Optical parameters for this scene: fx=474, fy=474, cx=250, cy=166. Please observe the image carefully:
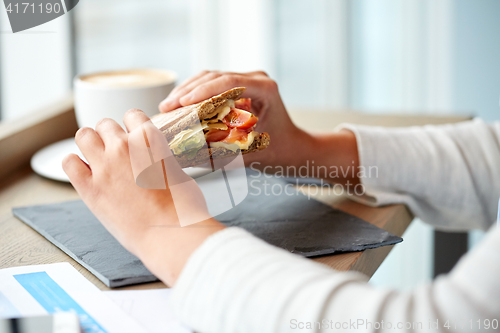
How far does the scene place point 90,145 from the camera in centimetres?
49

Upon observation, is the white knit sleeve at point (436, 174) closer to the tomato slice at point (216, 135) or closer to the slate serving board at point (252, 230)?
the slate serving board at point (252, 230)

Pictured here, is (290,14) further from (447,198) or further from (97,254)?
(97,254)

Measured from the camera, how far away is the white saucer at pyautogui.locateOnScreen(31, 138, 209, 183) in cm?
76

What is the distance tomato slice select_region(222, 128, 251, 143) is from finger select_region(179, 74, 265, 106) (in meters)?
0.06

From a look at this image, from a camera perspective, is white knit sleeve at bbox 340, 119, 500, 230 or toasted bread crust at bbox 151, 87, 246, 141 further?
white knit sleeve at bbox 340, 119, 500, 230

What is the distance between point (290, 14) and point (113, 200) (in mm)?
1738

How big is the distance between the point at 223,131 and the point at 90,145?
0.16 metres

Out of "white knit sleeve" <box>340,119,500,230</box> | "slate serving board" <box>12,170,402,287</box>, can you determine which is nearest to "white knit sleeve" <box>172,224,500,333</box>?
"slate serving board" <box>12,170,402,287</box>

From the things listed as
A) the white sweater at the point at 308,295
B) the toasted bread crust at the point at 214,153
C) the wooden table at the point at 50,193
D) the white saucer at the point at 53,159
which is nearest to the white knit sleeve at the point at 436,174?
the wooden table at the point at 50,193

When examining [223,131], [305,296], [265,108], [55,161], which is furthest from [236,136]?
[55,161]

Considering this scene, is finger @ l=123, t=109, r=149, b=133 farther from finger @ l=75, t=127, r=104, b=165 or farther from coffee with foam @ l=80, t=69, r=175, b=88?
coffee with foam @ l=80, t=69, r=175, b=88

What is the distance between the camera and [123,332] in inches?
15.2

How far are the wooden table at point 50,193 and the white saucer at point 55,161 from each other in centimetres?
2

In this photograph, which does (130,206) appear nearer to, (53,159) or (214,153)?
(214,153)
